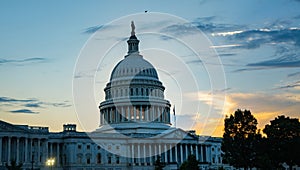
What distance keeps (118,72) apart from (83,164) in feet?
149

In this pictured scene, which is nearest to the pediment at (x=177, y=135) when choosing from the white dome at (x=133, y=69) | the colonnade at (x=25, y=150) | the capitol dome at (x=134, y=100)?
the capitol dome at (x=134, y=100)

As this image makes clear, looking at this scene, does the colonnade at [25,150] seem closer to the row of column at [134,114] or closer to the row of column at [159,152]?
the row of column at [159,152]

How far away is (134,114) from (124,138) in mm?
18402

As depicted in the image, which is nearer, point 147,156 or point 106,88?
point 147,156

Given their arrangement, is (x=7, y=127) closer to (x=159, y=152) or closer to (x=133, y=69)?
(x=159, y=152)

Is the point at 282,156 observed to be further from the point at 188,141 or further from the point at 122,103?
the point at 122,103

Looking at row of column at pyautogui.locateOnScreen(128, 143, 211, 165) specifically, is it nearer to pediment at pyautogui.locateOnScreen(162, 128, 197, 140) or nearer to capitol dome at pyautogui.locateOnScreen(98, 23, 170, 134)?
pediment at pyautogui.locateOnScreen(162, 128, 197, 140)

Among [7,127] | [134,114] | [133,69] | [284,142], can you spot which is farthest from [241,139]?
[133,69]

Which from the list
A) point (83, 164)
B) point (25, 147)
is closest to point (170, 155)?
point (83, 164)

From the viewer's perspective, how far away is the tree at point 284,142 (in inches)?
4109

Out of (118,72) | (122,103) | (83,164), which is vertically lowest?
(83,164)

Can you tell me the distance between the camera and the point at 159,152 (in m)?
Result: 144

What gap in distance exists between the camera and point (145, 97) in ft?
526

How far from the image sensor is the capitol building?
120 m
